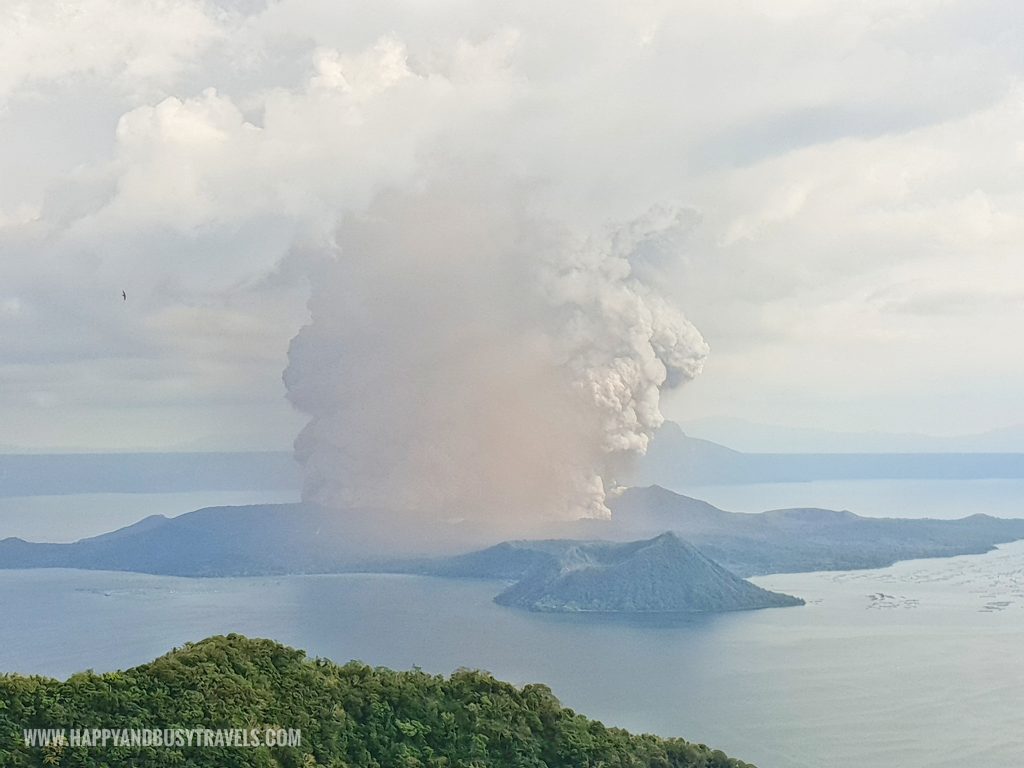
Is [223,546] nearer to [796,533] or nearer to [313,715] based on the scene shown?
[796,533]

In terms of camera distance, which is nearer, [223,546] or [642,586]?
[642,586]

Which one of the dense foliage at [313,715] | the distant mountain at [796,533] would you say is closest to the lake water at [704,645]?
the distant mountain at [796,533]

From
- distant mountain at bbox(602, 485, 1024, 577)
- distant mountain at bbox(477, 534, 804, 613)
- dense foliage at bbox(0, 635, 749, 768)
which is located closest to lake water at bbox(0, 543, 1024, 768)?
distant mountain at bbox(477, 534, 804, 613)

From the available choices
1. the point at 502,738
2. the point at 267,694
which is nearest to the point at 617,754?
the point at 502,738

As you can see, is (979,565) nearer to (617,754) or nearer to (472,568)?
(472,568)

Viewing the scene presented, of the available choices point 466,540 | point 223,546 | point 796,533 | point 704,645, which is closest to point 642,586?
point 704,645

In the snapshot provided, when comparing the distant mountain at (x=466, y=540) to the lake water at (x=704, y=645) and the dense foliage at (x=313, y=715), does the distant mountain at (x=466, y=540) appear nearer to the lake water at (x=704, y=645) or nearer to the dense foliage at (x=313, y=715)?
the lake water at (x=704, y=645)
